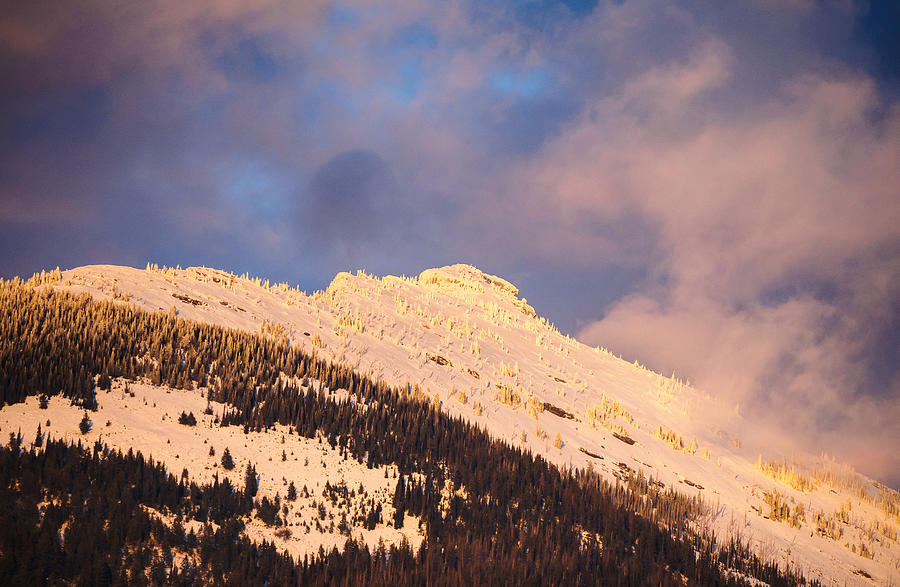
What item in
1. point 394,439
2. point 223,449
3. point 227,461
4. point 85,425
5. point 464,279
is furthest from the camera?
point 464,279

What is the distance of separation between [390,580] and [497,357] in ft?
176

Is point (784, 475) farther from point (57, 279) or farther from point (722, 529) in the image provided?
point (57, 279)

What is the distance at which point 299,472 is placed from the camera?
117 feet

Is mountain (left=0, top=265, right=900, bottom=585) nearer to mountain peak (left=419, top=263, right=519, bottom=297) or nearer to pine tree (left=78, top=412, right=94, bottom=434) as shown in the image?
pine tree (left=78, top=412, right=94, bottom=434)

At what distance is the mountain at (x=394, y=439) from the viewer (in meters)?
33.0

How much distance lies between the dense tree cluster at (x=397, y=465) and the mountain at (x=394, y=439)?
0.20m


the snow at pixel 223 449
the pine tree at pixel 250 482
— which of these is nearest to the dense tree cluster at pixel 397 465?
the pine tree at pixel 250 482

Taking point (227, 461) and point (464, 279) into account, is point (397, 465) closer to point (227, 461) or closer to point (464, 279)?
point (227, 461)

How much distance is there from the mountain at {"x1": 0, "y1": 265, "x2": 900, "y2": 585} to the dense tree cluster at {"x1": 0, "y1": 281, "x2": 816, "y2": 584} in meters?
0.20

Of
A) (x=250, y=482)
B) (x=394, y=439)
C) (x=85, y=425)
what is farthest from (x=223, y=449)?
Answer: (x=394, y=439)

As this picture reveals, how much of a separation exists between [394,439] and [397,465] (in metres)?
2.91

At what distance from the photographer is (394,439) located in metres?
42.9

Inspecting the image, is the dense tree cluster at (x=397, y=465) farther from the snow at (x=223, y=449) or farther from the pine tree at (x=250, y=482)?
the snow at (x=223, y=449)

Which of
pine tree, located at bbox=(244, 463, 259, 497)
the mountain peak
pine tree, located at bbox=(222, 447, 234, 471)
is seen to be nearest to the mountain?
pine tree, located at bbox=(244, 463, 259, 497)
